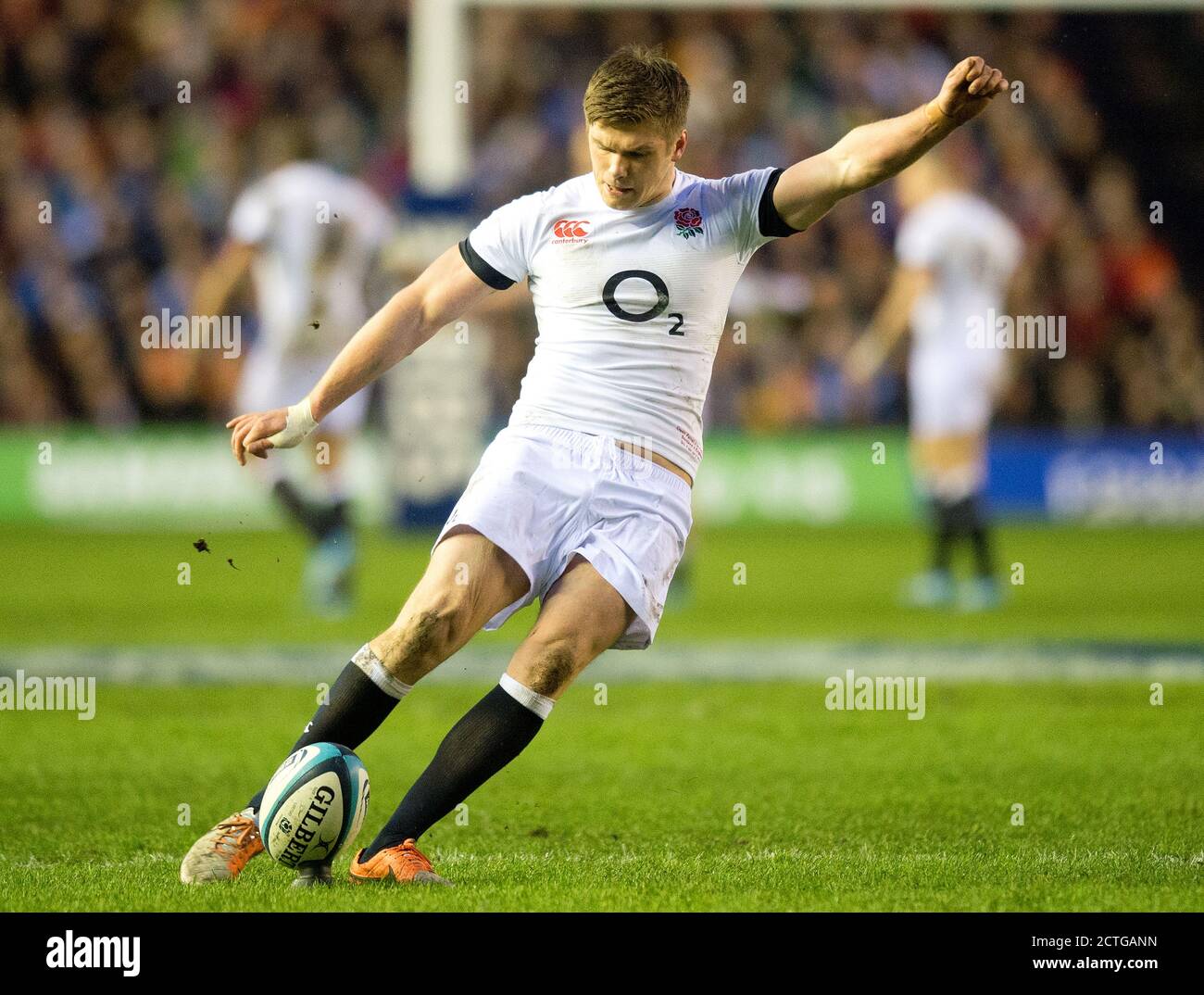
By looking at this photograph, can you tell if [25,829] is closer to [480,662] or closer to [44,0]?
[480,662]

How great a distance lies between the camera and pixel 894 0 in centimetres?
1328

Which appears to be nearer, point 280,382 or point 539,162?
point 280,382

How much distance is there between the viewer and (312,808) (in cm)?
471

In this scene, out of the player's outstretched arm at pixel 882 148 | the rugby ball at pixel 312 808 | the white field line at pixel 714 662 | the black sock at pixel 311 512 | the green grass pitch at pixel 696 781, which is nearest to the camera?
the player's outstretched arm at pixel 882 148

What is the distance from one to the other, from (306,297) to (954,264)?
181 inches

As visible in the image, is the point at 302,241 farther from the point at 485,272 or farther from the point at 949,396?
the point at 485,272

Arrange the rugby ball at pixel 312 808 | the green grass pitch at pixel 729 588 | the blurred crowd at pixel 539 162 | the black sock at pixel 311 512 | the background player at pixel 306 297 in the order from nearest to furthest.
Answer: the rugby ball at pixel 312 808, the green grass pitch at pixel 729 588, the background player at pixel 306 297, the black sock at pixel 311 512, the blurred crowd at pixel 539 162

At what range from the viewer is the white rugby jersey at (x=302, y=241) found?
11891mm

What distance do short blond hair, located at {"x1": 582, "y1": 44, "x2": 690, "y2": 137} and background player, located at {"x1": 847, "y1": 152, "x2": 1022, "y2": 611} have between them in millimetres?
7766

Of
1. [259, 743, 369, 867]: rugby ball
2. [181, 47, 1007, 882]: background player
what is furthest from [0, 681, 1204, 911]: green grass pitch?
[181, 47, 1007, 882]: background player

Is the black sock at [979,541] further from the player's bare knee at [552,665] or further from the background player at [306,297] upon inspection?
the player's bare knee at [552,665]

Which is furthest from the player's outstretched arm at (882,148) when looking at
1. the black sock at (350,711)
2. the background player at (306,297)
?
the background player at (306,297)

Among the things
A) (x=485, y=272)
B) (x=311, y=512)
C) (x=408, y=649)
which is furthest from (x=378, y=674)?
(x=311, y=512)
